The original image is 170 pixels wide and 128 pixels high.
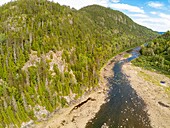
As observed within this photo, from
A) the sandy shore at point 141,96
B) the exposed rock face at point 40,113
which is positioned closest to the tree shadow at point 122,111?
the sandy shore at point 141,96

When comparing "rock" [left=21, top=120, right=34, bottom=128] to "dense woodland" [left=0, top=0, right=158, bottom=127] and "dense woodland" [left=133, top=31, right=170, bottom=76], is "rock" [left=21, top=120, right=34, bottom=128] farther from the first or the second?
"dense woodland" [left=133, top=31, right=170, bottom=76]

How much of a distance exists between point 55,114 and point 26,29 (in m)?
51.0

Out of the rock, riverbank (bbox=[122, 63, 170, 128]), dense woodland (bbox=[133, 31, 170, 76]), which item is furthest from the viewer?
dense woodland (bbox=[133, 31, 170, 76])

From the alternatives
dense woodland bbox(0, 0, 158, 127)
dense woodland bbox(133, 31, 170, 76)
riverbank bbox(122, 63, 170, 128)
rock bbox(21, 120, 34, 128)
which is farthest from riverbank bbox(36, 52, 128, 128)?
dense woodland bbox(133, 31, 170, 76)

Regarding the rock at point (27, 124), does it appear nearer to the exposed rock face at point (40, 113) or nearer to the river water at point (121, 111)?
the exposed rock face at point (40, 113)

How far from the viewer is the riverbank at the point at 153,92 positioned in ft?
206

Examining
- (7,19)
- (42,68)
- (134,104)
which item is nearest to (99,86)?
(134,104)

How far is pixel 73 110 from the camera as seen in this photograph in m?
66.6

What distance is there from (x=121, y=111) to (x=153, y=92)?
27.6 meters

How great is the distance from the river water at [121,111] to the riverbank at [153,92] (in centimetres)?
292

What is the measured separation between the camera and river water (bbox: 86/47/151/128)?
58516mm

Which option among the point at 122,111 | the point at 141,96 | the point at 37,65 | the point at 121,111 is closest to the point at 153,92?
the point at 141,96

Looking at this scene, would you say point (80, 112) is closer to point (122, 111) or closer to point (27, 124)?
point (122, 111)

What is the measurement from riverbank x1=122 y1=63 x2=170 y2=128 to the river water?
9.57ft
